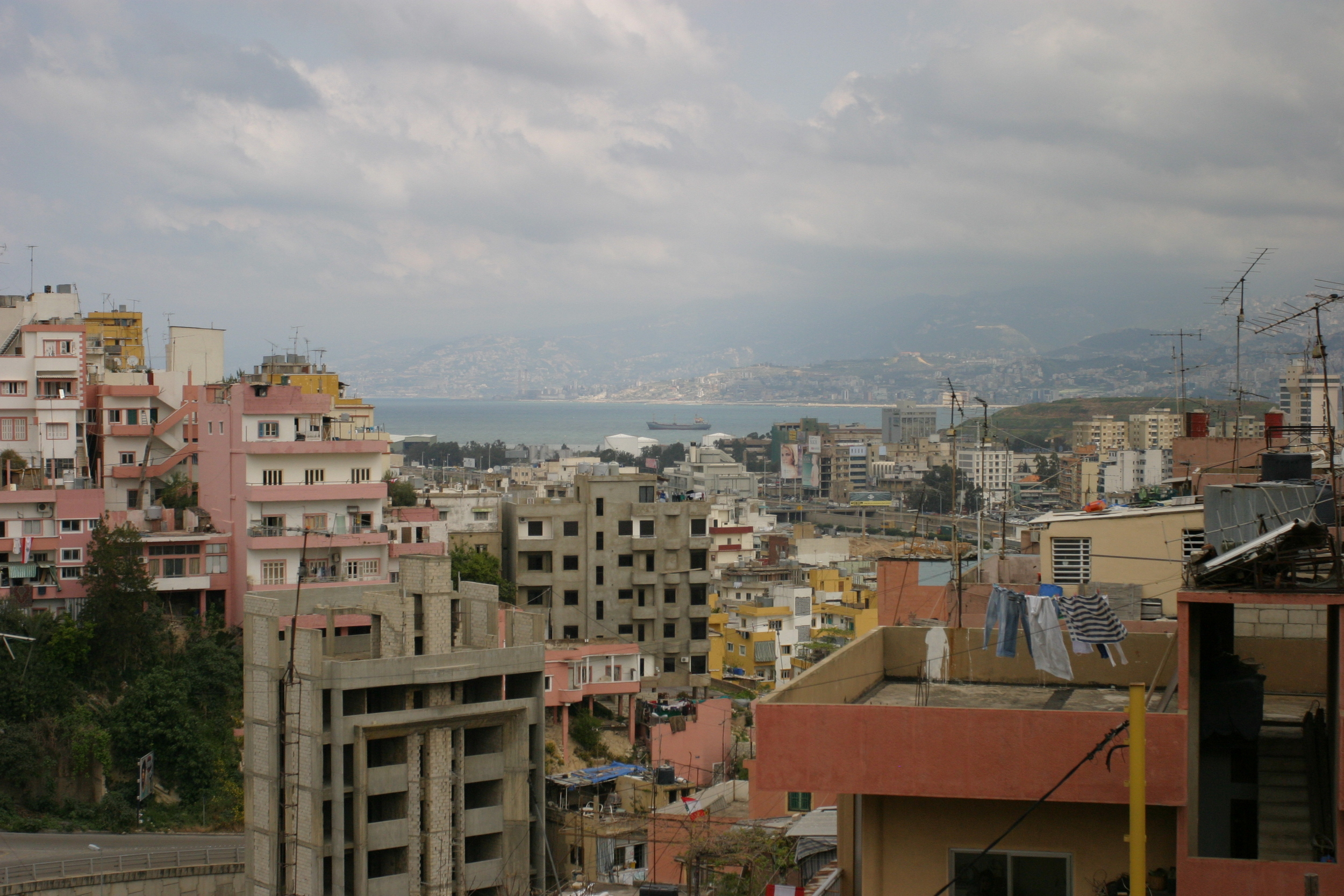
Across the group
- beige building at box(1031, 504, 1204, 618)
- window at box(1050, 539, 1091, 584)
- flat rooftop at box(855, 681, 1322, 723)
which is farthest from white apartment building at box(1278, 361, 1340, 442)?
flat rooftop at box(855, 681, 1322, 723)

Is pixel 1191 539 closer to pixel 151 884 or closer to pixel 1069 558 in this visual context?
pixel 1069 558

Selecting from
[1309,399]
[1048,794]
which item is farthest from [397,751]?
[1309,399]

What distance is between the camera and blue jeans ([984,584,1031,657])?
8.09 meters

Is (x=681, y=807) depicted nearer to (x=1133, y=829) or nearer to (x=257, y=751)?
(x=257, y=751)

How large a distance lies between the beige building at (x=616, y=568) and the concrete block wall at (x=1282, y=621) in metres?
23.0

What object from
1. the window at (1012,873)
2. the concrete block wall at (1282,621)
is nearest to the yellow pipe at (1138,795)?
the window at (1012,873)

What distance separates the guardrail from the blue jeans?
15183 mm

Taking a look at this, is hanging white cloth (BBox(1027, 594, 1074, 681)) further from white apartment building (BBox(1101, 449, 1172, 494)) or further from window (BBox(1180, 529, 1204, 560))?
white apartment building (BBox(1101, 449, 1172, 494))

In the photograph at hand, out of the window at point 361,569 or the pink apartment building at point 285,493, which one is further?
the window at point 361,569

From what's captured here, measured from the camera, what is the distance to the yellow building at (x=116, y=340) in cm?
3166

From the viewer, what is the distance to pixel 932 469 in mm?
118812

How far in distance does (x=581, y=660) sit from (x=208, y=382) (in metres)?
13.8

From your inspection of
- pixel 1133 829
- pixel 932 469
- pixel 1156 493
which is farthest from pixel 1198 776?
pixel 932 469

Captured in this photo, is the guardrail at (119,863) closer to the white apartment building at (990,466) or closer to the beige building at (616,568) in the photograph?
the beige building at (616,568)
